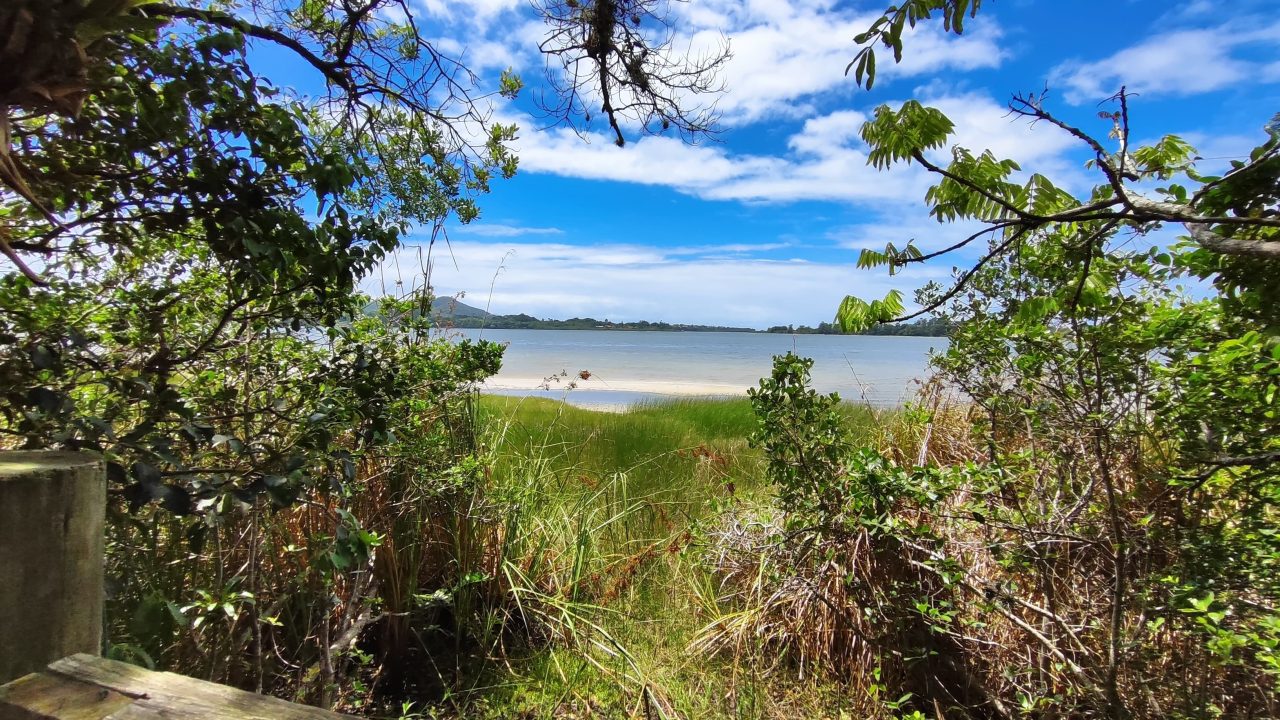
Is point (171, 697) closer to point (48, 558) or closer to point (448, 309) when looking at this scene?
point (48, 558)

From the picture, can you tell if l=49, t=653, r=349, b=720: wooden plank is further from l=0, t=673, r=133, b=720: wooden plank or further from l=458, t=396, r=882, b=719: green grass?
l=458, t=396, r=882, b=719: green grass

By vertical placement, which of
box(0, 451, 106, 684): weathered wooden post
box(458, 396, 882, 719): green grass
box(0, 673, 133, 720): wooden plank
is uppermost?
box(0, 451, 106, 684): weathered wooden post

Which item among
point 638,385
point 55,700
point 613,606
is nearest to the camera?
point 55,700

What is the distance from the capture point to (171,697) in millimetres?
767

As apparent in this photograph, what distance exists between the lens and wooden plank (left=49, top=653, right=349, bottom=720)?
2.40ft

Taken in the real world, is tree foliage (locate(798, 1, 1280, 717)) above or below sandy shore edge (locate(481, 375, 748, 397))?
above

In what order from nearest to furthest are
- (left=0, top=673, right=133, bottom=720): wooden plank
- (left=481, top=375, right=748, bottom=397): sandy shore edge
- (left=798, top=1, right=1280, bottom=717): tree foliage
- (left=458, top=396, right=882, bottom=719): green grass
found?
(left=0, top=673, right=133, bottom=720): wooden plank, (left=798, top=1, right=1280, bottom=717): tree foliage, (left=458, top=396, right=882, bottom=719): green grass, (left=481, top=375, right=748, bottom=397): sandy shore edge

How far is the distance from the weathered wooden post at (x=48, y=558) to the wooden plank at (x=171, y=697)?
41 mm

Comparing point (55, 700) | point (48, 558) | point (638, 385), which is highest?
point (48, 558)

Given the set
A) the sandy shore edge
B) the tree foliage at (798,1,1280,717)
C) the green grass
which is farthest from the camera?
the sandy shore edge

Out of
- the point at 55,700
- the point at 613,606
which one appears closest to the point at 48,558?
the point at 55,700

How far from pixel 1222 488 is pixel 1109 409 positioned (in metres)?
0.49

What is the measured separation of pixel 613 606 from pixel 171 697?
9.82 feet

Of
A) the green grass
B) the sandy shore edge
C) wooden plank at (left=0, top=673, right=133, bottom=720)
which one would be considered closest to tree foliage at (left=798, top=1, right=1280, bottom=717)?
the green grass
